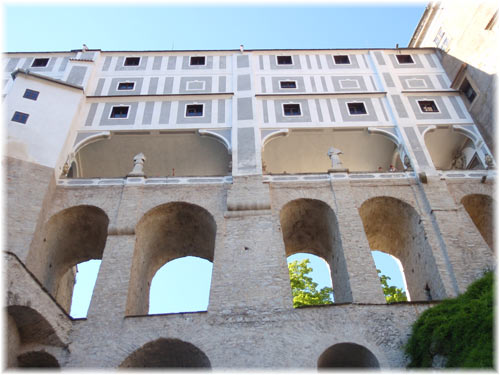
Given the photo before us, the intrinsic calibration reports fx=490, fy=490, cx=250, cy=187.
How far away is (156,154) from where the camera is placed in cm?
1938

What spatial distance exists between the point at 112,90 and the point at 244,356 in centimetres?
1323

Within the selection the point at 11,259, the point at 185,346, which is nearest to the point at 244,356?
the point at 185,346

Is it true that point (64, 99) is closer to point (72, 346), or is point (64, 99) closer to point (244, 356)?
point (72, 346)

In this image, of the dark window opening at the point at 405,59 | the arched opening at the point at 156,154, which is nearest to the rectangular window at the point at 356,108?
the dark window opening at the point at 405,59

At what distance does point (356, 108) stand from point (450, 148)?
4.19m

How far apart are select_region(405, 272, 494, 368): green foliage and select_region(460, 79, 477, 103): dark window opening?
34.2 ft

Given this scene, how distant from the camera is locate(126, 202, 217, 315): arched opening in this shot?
48.3 ft

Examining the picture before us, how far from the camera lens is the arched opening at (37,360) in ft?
37.0

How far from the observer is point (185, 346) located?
11.8 m

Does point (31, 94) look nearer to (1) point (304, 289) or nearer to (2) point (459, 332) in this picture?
(1) point (304, 289)

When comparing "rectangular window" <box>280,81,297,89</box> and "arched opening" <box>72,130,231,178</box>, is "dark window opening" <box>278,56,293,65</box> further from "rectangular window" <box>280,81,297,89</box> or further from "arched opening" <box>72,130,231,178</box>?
"arched opening" <box>72,130,231,178</box>

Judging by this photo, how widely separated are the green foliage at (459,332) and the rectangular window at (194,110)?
11457 mm

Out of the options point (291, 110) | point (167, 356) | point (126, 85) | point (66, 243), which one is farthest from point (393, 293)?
point (126, 85)

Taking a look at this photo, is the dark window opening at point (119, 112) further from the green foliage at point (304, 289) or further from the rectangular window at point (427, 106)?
the rectangular window at point (427, 106)
